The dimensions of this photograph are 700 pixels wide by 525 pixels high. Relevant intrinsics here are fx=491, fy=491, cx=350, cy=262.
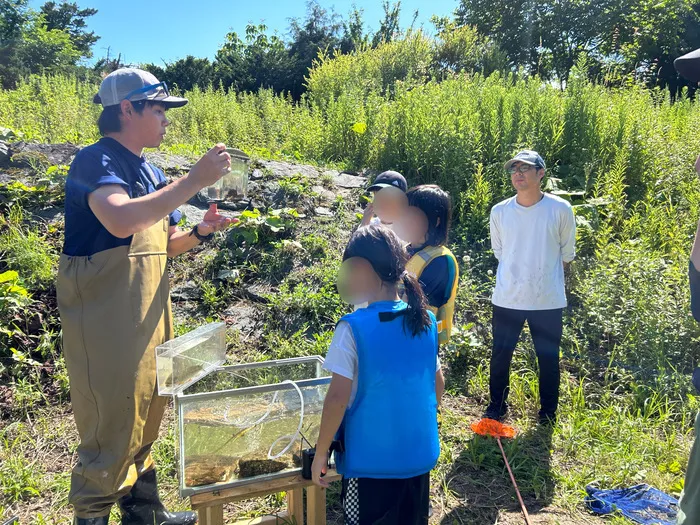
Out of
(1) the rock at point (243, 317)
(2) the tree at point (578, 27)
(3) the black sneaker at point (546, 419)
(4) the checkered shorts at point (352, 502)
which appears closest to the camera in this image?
(4) the checkered shorts at point (352, 502)

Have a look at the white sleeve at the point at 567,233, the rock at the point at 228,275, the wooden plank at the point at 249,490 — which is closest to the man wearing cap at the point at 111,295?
the wooden plank at the point at 249,490

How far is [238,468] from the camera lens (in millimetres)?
2016

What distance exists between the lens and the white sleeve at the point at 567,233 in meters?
3.39

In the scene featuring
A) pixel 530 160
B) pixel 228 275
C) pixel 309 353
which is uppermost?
pixel 530 160

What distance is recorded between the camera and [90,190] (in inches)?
72.6

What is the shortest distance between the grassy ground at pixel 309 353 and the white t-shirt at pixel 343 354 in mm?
1409

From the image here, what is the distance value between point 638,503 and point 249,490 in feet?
7.11

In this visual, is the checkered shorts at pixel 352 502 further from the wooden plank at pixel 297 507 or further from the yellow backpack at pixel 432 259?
the yellow backpack at pixel 432 259

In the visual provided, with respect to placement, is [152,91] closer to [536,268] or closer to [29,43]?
[536,268]

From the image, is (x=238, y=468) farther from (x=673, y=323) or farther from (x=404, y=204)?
(x=673, y=323)

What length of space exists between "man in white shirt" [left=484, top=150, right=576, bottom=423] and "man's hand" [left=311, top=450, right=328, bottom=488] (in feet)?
6.91

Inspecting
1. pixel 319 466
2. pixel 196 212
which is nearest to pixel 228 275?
pixel 196 212

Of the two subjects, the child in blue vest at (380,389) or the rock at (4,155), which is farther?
the rock at (4,155)

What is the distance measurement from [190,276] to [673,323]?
4.39 meters
